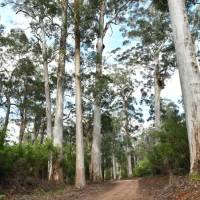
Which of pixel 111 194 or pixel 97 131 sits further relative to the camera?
pixel 97 131

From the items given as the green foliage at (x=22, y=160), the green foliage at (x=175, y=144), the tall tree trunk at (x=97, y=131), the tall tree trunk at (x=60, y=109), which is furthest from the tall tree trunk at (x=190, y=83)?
the tall tree trunk at (x=97, y=131)

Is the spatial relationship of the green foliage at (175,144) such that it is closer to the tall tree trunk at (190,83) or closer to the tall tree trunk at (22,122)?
the tall tree trunk at (190,83)

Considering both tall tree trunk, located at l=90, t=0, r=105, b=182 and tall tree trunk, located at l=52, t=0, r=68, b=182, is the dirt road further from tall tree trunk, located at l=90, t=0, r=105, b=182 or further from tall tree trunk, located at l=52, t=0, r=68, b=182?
tall tree trunk, located at l=90, t=0, r=105, b=182

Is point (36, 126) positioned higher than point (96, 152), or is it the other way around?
point (36, 126)

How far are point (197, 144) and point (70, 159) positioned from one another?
20676mm

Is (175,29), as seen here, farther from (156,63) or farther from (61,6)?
(156,63)

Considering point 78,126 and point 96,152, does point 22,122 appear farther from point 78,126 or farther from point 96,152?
point 78,126

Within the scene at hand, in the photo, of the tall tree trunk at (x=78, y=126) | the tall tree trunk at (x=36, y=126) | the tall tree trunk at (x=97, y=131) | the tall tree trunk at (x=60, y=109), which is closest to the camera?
the tall tree trunk at (x=78, y=126)

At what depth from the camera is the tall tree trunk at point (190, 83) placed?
10078 millimetres

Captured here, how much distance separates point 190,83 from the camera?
10.2 m

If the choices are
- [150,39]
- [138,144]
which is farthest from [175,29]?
[138,144]

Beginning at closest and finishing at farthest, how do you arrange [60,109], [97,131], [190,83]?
[190,83], [60,109], [97,131]

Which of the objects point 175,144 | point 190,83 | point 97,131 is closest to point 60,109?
point 97,131

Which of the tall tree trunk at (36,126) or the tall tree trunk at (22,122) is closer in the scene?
the tall tree trunk at (22,122)
